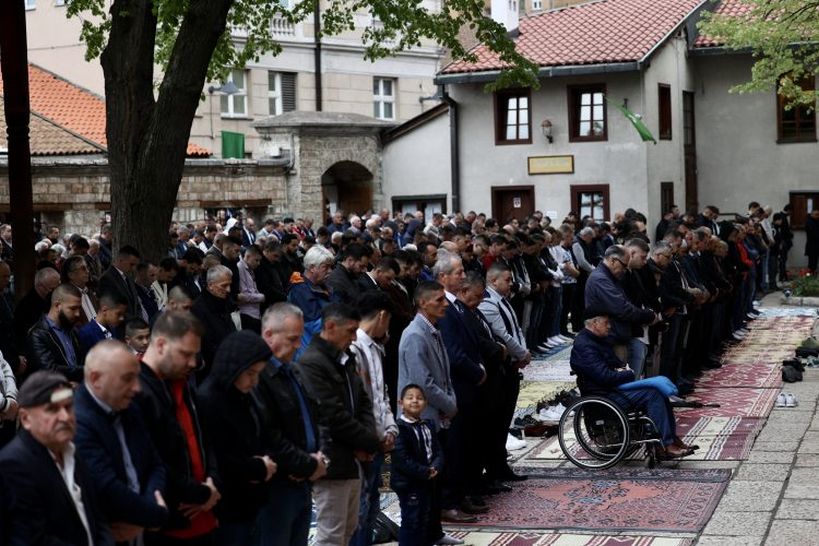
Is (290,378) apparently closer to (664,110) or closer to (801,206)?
(664,110)

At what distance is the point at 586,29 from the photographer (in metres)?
36.2

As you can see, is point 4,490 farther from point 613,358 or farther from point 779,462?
point 779,462

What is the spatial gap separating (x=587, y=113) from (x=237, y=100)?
11329 millimetres

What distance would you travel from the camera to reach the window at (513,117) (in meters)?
35.8

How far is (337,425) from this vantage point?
26.6 ft

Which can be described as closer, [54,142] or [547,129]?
[54,142]

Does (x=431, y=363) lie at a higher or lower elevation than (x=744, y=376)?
higher

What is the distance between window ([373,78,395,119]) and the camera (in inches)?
1774

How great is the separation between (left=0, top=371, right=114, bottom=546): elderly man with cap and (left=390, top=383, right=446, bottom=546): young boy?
3655mm

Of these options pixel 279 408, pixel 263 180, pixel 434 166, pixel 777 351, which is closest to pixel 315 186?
pixel 263 180

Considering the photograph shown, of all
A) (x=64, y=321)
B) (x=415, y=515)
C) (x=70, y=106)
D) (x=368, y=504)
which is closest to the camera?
(x=368, y=504)

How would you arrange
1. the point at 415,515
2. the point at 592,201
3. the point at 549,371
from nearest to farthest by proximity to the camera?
the point at 415,515 < the point at 549,371 < the point at 592,201

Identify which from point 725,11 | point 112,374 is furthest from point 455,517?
point 725,11

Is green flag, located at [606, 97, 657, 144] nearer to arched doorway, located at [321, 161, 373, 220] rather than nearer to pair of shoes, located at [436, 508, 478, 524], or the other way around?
arched doorway, located at [321, 161, 373, 220]
